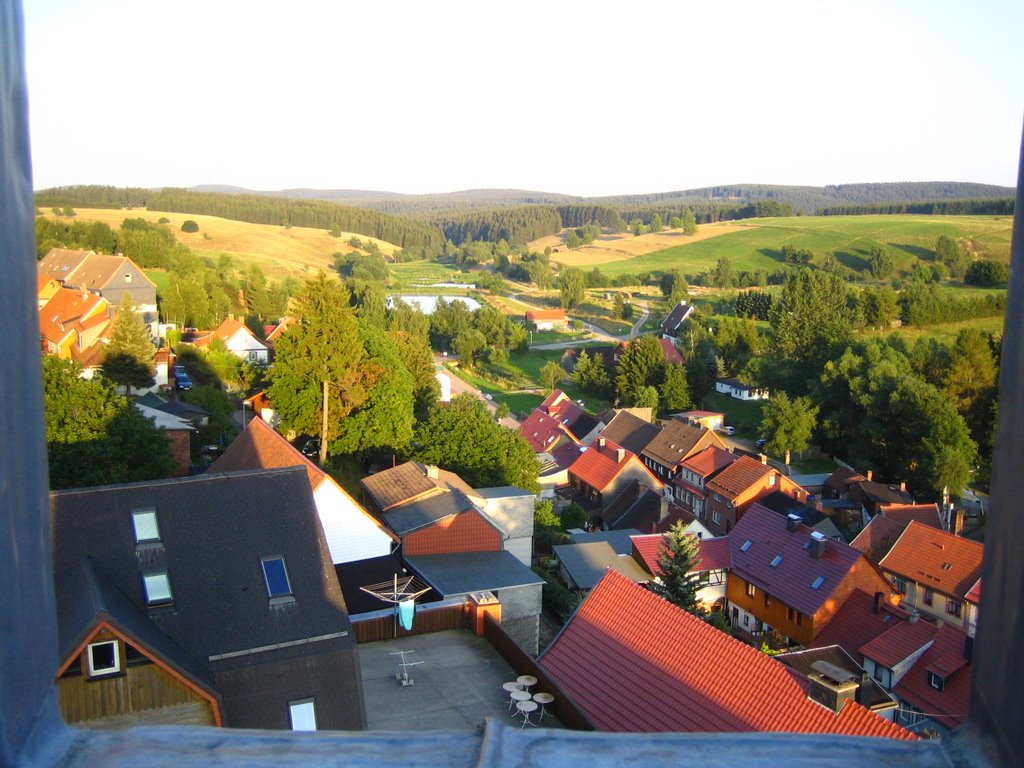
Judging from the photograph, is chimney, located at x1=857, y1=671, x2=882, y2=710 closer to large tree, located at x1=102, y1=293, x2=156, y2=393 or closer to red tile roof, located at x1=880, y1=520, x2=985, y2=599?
red tile roof, located at x1=880, y1=520, x2=985, y2=599

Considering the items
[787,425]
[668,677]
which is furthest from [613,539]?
[787,425]

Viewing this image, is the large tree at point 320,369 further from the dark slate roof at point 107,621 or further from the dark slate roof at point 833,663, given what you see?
the dark slate roof at point 107,621

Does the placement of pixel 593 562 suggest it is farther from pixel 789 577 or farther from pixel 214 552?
pixel 214 552

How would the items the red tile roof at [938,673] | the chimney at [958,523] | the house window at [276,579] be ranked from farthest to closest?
the chimney at [958,523], the red tile roof at [938,673], the house window at [276,579]

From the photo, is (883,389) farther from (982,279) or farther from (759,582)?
(982,279)

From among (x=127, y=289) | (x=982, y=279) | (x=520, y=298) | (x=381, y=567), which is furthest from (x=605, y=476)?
(x=520, y=298)

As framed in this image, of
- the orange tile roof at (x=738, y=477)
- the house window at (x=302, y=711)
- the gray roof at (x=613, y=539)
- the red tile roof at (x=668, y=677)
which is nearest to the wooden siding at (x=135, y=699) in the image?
the house window at (x=302, y=711)

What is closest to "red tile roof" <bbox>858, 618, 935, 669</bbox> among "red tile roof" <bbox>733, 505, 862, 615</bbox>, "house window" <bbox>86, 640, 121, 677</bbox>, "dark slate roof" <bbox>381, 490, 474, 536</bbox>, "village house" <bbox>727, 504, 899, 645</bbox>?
"village house" <bbox>727, 504, 899, 645</bbox>
